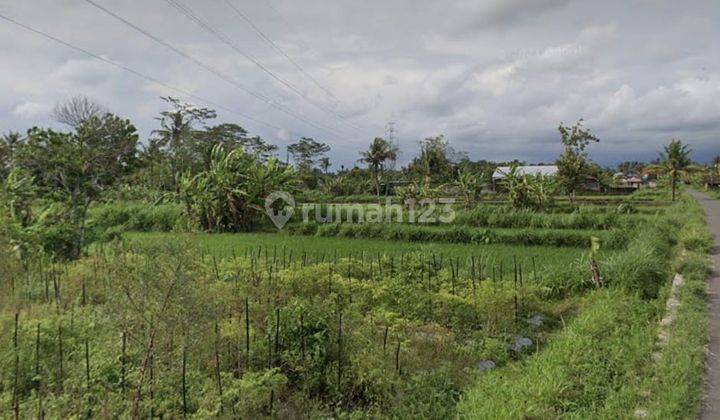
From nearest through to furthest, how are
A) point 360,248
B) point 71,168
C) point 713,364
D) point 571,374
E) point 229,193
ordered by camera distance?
point 571,374 < point 713,364 < point 71,168 < point 360,248 < point 229,193

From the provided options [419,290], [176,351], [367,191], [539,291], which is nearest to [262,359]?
[176,351]

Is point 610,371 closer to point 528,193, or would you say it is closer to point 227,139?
point 528,193

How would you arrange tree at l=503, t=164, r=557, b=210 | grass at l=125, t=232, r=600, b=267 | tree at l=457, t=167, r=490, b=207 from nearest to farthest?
grass at l=125, t=232, r=600, b=267 < tree at l=503, t=164, r=557, b=210 < tree at l=457, t=167, r=490, b=207

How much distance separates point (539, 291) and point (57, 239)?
8461 millimetres

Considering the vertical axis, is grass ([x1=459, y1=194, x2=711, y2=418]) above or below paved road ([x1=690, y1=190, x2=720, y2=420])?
above

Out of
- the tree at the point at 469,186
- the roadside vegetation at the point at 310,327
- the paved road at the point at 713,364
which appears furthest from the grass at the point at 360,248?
the tree at the point at 469,186

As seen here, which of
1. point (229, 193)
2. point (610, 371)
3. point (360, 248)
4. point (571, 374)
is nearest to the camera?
point (571, 374)

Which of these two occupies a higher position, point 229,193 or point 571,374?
point 229,193

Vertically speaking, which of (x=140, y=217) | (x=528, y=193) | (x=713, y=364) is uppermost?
(x=528, y=193)

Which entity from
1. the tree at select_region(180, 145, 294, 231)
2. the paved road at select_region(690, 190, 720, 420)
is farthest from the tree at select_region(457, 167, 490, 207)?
the paved road at select_region(690, 190, 720, 420)

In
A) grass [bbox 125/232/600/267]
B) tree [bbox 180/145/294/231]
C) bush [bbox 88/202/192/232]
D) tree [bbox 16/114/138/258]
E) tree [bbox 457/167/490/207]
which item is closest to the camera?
tree [bbox 16/114/138/258]

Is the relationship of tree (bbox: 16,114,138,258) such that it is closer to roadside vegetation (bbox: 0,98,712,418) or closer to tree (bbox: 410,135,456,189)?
roadside vegetation (bbox: 0,98,712,418)

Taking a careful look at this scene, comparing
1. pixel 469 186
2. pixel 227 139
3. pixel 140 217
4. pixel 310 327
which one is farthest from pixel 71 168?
pixel 227 139

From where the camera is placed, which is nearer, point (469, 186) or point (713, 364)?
point (713, 364)
